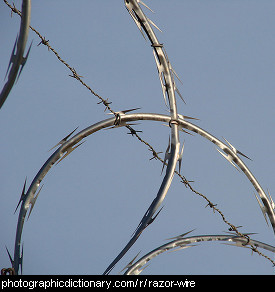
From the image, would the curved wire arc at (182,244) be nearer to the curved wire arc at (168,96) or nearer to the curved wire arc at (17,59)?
the curved wire arc at (168,96)

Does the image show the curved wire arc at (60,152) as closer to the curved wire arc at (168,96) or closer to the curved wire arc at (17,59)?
the curved wire arc at (168,96)

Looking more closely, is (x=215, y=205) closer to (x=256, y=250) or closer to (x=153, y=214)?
(x=256, y=250)

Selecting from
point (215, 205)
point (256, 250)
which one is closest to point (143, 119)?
point (215, 205)

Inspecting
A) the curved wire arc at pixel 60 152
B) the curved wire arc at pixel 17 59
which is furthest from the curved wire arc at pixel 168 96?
the curved wire arc at pixel 17 59

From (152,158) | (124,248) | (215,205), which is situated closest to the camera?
(124,248)

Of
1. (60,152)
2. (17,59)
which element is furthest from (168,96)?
(17,59)

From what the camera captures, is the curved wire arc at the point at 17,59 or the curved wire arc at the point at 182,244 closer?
the curved wire arc at the point at 17,59

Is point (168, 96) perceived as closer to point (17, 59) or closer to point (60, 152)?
point (60, 152)

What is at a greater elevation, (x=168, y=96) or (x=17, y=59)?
(x=168, y=96)

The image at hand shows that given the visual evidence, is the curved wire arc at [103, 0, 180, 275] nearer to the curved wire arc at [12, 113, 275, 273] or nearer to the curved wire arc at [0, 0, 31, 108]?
the curved wire arc at [12, 113, 275, 273]

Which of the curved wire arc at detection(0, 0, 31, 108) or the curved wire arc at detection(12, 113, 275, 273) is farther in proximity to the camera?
the curved wire arc at detection(12, 113, 275, 273)

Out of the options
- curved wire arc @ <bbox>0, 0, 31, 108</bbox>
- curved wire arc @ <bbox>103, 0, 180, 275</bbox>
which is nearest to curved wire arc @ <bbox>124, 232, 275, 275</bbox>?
curved wire arc @ <bbox>103, 0, 180, 275</bbox>
